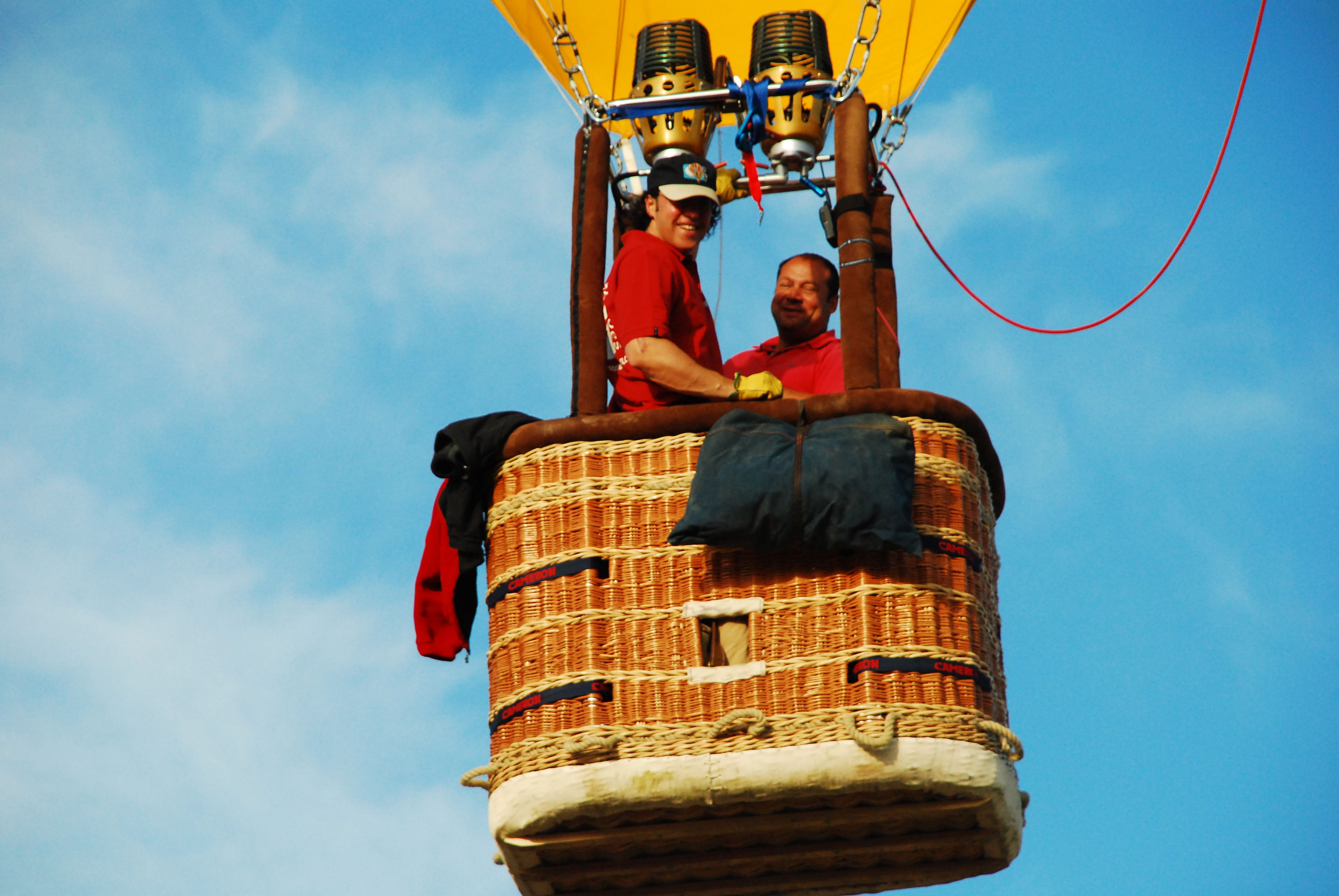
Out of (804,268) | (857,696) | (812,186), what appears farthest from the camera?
(804,268)

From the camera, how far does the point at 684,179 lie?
21.6ft

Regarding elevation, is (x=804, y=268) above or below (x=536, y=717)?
above

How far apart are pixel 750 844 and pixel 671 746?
651 millimetres

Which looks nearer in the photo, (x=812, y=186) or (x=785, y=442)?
(x=785, y=442)

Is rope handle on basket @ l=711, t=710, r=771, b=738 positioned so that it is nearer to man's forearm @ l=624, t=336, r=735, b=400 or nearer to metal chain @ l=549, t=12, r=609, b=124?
man's forearm @ l=624, t=336, r=735, b=400

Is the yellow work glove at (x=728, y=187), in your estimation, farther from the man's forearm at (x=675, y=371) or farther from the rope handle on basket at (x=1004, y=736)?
A: the rope handle on basket at (x=1004, y=736)

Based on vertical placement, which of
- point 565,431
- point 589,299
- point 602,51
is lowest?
point 565,431

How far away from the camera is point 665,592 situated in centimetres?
564

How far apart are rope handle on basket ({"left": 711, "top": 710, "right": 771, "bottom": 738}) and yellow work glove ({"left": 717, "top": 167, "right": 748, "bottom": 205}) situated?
7.48 feet

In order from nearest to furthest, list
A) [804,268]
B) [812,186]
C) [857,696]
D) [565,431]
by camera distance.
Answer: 1. [857,696]
2. [565,431]
3. [812,186]
4. [804,268]

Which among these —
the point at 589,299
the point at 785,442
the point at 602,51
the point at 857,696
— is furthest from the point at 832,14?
Result: the point at 857,696

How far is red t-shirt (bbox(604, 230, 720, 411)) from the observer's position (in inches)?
241

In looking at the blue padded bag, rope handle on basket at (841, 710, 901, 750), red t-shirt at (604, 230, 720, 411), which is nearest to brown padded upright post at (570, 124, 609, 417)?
red t-shirt at (604, 230, 720, 411)

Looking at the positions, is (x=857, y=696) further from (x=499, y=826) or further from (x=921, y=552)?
(x=499, y=826)
